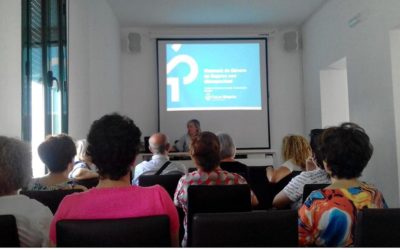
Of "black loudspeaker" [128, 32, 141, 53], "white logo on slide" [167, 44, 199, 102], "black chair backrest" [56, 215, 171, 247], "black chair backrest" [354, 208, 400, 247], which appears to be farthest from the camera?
"black loudspeaker" [128, 32, 141, 53]

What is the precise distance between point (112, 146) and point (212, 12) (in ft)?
18.8

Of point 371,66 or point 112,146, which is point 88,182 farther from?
point 371,66

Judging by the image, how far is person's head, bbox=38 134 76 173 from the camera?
2330 millimetres

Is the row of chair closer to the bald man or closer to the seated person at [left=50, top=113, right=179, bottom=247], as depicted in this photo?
the seated person at [left=50, top=113, right=179, bottom=247]

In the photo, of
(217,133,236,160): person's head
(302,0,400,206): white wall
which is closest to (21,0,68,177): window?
(217,133,236,160): person's head

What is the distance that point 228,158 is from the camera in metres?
3.31

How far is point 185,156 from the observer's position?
6.76 meters

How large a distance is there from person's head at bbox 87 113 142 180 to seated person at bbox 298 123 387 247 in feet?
2.35

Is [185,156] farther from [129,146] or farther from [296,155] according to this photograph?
[129,146]

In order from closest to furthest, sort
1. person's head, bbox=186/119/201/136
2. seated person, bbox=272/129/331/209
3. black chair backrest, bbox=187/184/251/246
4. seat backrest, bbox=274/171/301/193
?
black chair backrest, bbox=187/184/251/246 < seated person, bbox=272/129/331/209 < seat backrest, bbox=274/171/301/193 < person's head, bbox=186/119/201/136

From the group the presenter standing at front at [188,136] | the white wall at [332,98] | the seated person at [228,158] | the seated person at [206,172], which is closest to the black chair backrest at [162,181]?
the seated person at [206,172]

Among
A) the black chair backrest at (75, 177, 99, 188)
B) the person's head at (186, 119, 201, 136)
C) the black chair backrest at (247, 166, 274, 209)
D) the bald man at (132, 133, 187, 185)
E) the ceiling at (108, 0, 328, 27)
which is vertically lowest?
the black chair backrest at (247, 166, 274, 209)

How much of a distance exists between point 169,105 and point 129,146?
236 inches

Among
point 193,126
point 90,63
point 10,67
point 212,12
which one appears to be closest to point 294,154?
point 10,67
